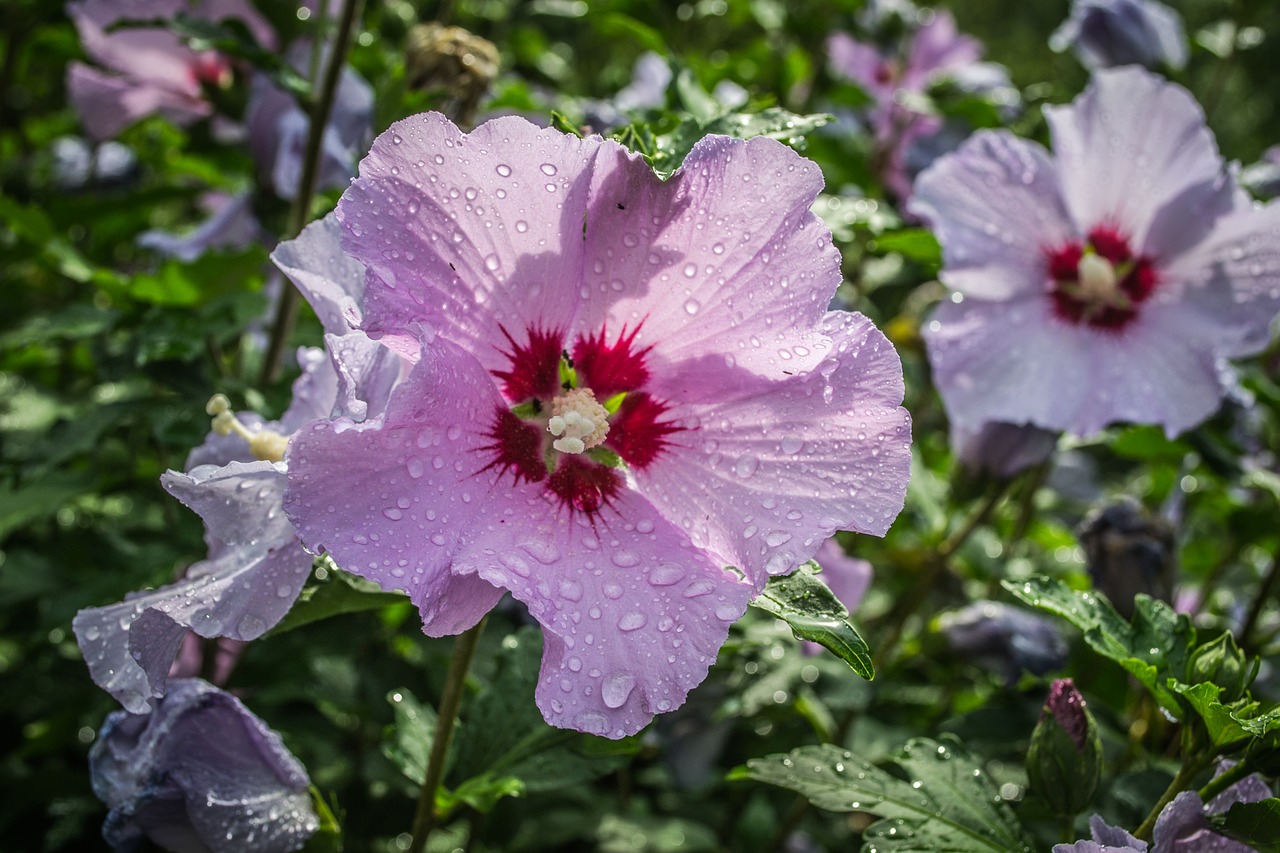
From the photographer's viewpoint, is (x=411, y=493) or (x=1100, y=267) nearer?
(x=411, y=493)

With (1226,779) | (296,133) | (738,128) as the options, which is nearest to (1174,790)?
(1226,779)

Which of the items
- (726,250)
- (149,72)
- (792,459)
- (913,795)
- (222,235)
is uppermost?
(726,250)

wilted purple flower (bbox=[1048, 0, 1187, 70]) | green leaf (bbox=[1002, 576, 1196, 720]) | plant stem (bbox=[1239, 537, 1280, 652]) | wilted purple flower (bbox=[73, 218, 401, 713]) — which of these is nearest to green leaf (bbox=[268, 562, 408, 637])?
wilted purple flower (bbox=[73, 218, 401, 713])

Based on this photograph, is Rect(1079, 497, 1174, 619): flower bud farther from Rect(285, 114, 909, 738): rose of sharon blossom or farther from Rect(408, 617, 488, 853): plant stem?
Rect(408, 617, 488, 853): plant stem

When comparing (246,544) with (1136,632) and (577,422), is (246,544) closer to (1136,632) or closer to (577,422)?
(577,422)

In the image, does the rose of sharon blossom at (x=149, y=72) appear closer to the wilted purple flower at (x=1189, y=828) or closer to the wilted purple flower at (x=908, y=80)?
the wilted purple flower at (x=908, y=80)

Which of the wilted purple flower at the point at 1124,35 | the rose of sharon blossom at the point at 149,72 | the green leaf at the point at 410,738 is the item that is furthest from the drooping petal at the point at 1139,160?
the rose of sharon blossom at the point at 149,72

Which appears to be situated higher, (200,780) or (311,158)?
(311,158)
